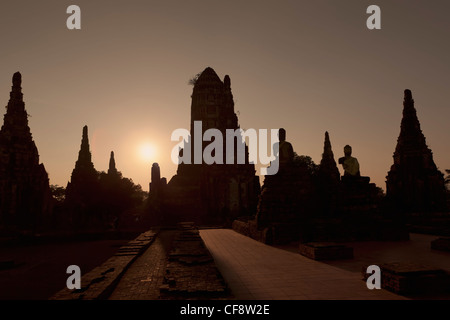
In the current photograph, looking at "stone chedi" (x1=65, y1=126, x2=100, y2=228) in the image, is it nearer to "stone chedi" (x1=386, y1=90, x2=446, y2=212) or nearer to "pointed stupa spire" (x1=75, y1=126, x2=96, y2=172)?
"pointed stupa spire" (x1=75, y1=126, x2=96, y2=172)

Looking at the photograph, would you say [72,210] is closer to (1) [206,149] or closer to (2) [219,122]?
(1) [206,149]

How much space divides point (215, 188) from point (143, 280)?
2798cm

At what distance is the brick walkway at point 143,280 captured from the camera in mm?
4934

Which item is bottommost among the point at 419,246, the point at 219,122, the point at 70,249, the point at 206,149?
the point at 70,249

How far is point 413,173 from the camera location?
1966cm

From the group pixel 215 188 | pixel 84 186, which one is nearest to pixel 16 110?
pixel 84 186

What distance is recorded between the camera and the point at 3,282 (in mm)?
8688

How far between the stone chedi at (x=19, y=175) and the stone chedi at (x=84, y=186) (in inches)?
175

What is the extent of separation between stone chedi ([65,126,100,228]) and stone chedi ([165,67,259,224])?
319 inches

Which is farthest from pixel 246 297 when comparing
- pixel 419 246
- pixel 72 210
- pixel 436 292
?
pixel 72 210

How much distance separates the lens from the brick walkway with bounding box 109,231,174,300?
4.93m

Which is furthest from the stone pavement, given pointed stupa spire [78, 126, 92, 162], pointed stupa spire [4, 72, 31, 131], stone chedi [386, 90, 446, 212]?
pointed stupa spire [78, 126, 92, 162]
